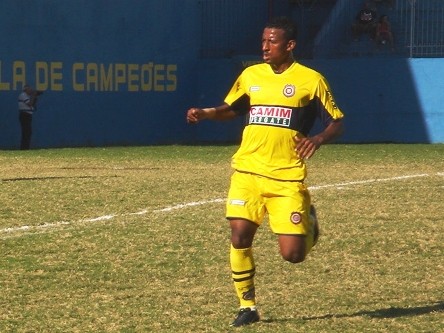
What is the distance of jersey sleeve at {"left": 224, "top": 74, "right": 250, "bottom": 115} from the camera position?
927 cm

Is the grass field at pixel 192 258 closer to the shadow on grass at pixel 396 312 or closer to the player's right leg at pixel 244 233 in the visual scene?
the shadow on grass at pixel 396 312

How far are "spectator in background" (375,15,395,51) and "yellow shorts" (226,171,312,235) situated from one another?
1104 inches

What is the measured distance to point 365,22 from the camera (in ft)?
121

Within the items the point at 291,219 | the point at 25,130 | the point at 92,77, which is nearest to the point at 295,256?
the point at 291,219

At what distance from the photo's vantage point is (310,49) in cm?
3725

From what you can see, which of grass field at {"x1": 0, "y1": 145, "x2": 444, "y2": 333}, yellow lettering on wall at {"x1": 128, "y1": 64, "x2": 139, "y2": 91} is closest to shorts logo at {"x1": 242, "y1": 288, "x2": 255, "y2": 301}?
grass field at {"x1": 0, "y1": 145, "x2": 444, "y2": 333}

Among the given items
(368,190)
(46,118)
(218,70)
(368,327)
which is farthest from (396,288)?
(218,70)

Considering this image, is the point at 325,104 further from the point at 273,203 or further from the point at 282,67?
the point at 273,203

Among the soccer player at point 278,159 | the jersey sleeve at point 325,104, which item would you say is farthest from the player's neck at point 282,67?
the jersey sleeve at point 325,104

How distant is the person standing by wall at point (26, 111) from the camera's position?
102 feet

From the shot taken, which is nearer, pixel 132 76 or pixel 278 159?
pixel 278 159

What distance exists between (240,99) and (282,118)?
47 cm

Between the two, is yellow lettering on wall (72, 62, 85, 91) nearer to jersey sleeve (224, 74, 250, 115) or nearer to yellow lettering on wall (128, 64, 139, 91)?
yellow lettering on wall (128, 64, 139, 91)

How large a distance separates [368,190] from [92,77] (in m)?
16.6
